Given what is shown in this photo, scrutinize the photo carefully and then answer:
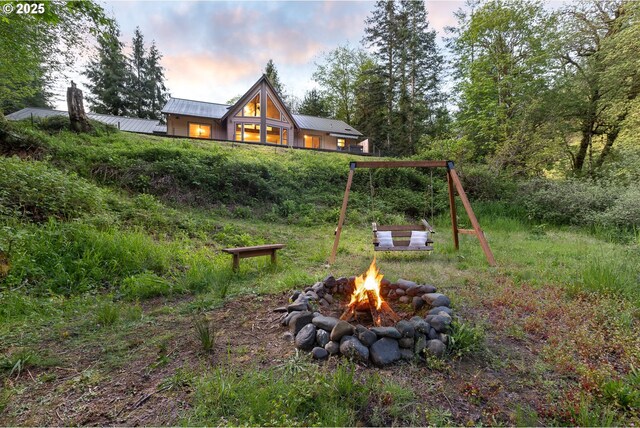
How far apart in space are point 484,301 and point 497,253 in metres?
3.11

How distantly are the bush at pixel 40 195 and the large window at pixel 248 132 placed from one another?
49.9 ft

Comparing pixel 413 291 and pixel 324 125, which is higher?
pixel 324 125

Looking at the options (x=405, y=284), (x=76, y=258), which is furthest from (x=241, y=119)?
(x=405, y=284)

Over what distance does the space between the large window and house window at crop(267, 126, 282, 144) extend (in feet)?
3.20

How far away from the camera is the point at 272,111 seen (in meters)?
20.8

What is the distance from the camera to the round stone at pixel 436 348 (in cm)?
225

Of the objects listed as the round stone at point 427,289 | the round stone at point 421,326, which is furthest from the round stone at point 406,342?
the round stone at point 427,289

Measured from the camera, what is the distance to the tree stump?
10109 millimetres

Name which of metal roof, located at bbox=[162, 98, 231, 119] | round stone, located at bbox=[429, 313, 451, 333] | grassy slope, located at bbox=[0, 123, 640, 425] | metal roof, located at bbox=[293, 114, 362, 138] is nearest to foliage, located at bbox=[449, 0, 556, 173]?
grassy slope, located at bbox=[0, 123, 640, 425]

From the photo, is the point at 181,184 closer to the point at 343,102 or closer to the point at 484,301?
the point at 484,301

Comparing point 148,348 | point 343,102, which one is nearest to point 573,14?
point 148,348

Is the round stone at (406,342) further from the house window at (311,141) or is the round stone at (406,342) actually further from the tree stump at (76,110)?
the house window at (311,141)

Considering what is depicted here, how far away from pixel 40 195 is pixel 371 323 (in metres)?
6.16

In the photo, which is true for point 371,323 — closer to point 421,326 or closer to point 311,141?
point 421,326
